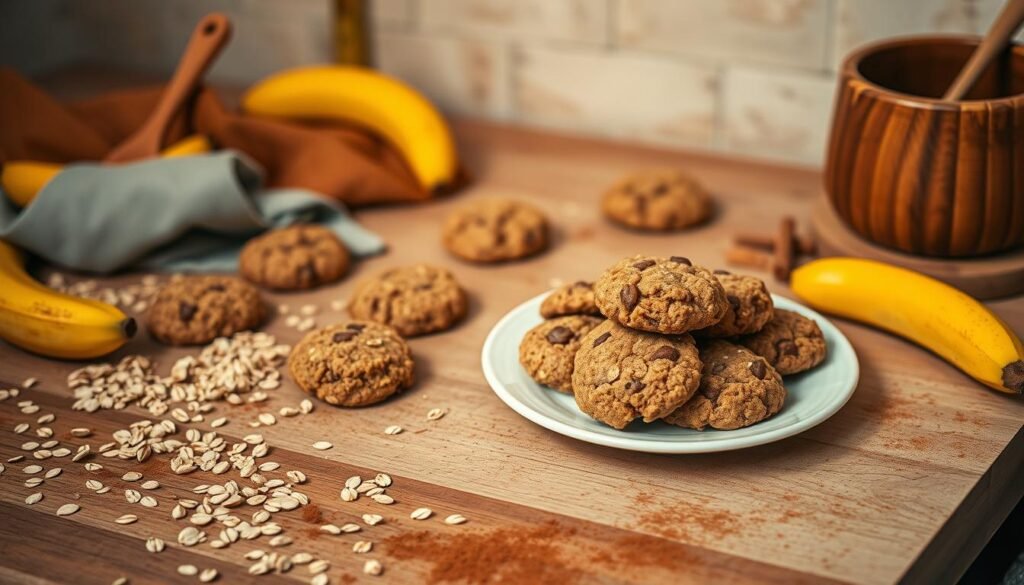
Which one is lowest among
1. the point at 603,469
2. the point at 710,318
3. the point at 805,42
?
the point at 603,469

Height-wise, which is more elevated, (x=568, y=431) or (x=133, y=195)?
(x=133, y=195)

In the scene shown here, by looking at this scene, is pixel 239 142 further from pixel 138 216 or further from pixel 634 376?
pixel 634 376

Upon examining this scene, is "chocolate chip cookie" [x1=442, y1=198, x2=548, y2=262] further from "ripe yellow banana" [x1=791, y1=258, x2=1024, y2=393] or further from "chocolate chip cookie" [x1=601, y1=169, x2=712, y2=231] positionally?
"ripe yellow banana" [x1=791, y1=258, x2=1024, y2=393]

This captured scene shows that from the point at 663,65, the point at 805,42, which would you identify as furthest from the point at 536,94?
the point at 805,42

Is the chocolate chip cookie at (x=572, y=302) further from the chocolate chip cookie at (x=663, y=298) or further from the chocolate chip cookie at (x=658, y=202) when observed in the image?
the chocolate chip cookie at (x=658, y=202)

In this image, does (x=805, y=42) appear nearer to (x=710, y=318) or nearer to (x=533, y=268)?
(x=533, y=268)

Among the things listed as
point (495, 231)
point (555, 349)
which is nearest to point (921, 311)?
point (555, 349)
